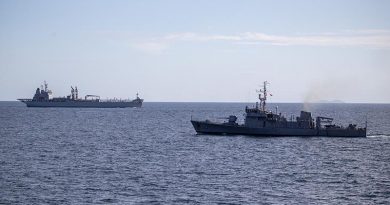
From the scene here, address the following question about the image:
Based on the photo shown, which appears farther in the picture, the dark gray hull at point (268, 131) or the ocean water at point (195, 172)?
the dark gray hull at point (268, 131)

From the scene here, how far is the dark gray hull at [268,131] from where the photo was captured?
332 ft

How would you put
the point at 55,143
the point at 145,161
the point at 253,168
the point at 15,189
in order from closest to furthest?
the point at 15,189, the point at 253,168, the point at 145,161, the point at 55,143

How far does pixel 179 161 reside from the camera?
69250 millimetres

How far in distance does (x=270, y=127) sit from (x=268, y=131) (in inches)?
33.8

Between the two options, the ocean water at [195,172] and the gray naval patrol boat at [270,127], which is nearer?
the ocean water at [195,172]

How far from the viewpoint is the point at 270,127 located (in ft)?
330

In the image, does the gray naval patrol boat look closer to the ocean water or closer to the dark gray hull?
the dark gray hull

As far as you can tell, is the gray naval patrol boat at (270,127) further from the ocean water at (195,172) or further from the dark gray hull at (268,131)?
the ocean water at (195,172)

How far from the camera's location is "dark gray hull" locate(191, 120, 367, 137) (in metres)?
101

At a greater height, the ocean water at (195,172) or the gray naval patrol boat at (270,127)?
the gray naval patrol boat at (270,127)

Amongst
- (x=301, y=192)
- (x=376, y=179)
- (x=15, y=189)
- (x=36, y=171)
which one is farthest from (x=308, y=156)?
(x=15, y=189)

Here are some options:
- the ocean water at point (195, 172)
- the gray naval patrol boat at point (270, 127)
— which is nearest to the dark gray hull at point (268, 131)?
the gray naval patrol boat at point (270, 127)

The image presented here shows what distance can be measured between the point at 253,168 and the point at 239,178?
26.7 feet

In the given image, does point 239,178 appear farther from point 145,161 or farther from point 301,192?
point 145,161
